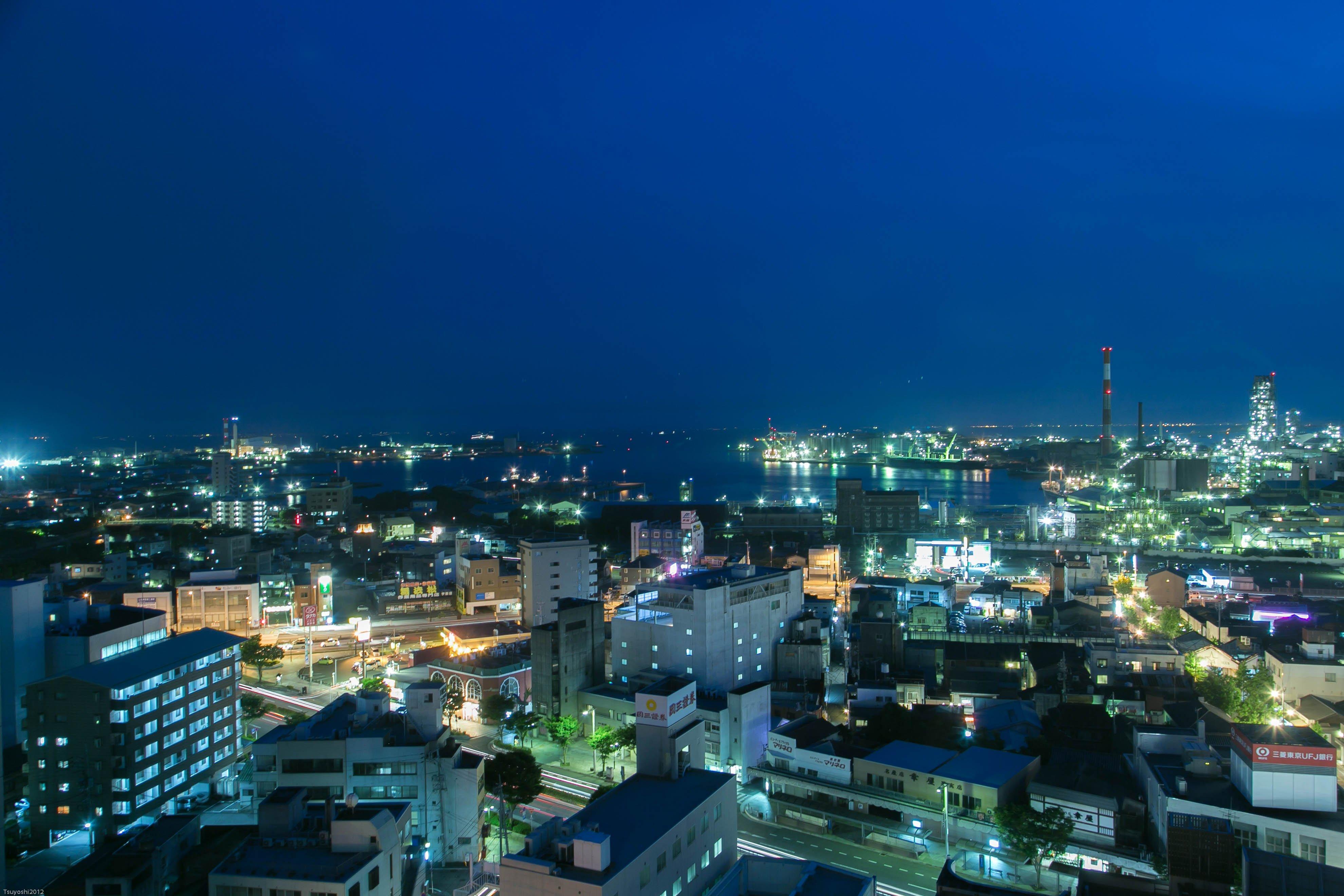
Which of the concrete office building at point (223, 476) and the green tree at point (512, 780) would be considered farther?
the concrete office building at point (223, 476)

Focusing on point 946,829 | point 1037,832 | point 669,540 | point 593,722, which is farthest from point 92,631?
point 669,540

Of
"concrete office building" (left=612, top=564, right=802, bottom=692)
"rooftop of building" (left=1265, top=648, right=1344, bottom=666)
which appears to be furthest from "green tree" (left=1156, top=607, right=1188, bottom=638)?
"concrete office building" (left=612, top=564, right=802, bottom=692)

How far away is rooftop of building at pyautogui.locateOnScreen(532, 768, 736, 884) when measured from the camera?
9.54 feet

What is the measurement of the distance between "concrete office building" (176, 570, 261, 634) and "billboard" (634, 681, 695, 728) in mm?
6718

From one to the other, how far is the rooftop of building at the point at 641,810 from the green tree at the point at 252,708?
3851 millimetres

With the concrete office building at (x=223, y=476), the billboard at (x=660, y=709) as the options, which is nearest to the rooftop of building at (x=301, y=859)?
the billboard at (x=660, y=709)

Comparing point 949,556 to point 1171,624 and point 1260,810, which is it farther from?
point 1260,810

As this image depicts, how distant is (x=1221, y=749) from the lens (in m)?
4.71

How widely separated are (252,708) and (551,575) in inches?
138

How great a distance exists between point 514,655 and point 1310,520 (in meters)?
14.6

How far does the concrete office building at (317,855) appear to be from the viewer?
9.49 ft

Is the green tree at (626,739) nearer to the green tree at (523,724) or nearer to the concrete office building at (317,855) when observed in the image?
the green tree at (523,724)

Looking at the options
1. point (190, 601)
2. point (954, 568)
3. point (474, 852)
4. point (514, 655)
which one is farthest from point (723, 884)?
point (954, 568)

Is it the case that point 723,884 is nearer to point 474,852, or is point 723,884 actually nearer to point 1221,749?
point 474,852
